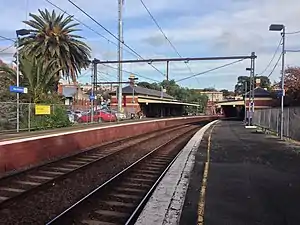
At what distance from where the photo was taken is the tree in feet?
184

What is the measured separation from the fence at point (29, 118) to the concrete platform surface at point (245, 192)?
14.4 metres

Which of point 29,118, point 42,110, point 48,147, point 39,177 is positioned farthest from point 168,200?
point 42,110

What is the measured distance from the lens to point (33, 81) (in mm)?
31281

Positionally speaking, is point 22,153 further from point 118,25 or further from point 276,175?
point 118,25

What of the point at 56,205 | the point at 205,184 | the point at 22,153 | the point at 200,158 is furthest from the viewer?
the point at 200,158

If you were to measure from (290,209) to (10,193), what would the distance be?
241 inches

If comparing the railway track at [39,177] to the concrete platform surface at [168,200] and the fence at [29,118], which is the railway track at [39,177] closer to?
the concrete platform surface at [168,200]

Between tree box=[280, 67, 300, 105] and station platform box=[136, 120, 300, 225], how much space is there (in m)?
43.7

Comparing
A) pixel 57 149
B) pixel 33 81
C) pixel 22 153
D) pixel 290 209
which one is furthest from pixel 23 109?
pixel 290 209

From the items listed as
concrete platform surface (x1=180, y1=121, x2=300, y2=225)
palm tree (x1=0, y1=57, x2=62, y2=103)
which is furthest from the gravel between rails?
palm tree (x1=0, y1=57, x2=62, y2=103)

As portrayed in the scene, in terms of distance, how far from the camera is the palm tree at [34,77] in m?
31.2

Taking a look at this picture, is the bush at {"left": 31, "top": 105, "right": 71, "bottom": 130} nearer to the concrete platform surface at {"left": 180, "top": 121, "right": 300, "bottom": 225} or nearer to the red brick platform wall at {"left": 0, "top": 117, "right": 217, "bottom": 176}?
the red brick platform wall at {"left": 0, "top": 117, "right": 217, "bottom": 176}

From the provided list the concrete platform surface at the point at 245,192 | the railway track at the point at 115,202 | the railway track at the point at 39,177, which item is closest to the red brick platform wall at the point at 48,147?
the railway track at the point at 39,177

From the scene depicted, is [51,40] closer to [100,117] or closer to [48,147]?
[100,117]
